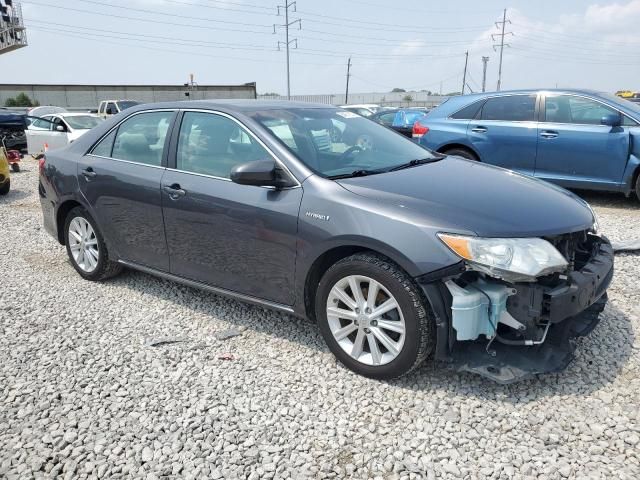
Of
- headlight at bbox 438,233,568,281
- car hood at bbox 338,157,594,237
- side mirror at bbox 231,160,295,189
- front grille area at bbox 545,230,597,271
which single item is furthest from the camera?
side mirror at bbox 231,160,295,189

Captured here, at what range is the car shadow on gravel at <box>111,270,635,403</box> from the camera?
2.94 meters

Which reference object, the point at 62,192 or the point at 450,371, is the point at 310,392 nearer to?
the point at 450,371

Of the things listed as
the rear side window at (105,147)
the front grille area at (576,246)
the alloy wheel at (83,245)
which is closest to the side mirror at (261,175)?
the front grille area at (576,246)

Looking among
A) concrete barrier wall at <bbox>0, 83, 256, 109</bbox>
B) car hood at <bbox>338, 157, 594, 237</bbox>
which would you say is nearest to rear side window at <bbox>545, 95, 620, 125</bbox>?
car hood at <bbox>338, 157, 594, 237</bbox>

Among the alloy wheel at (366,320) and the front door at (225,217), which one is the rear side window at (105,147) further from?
the alloy wheel at (366,320)

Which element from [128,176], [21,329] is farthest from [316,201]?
[21,329]

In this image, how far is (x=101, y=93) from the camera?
153ft

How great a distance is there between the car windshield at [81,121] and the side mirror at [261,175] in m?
12.5

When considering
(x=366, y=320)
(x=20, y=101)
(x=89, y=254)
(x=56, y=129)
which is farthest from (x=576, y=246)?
(x=20, y=101)

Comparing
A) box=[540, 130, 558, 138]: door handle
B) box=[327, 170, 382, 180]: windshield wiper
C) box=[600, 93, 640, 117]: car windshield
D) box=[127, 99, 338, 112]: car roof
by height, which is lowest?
box=[540, 130, 558, 138]: door handle

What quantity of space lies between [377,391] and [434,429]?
0.42 meters

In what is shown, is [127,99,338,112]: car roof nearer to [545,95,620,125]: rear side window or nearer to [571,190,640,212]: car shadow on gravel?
[545,95,620,125]: rear side window

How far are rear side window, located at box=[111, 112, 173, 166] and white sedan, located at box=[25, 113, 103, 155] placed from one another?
34.6 feet

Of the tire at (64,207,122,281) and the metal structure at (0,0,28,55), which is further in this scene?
the metal structure at (0,0,28,55)
